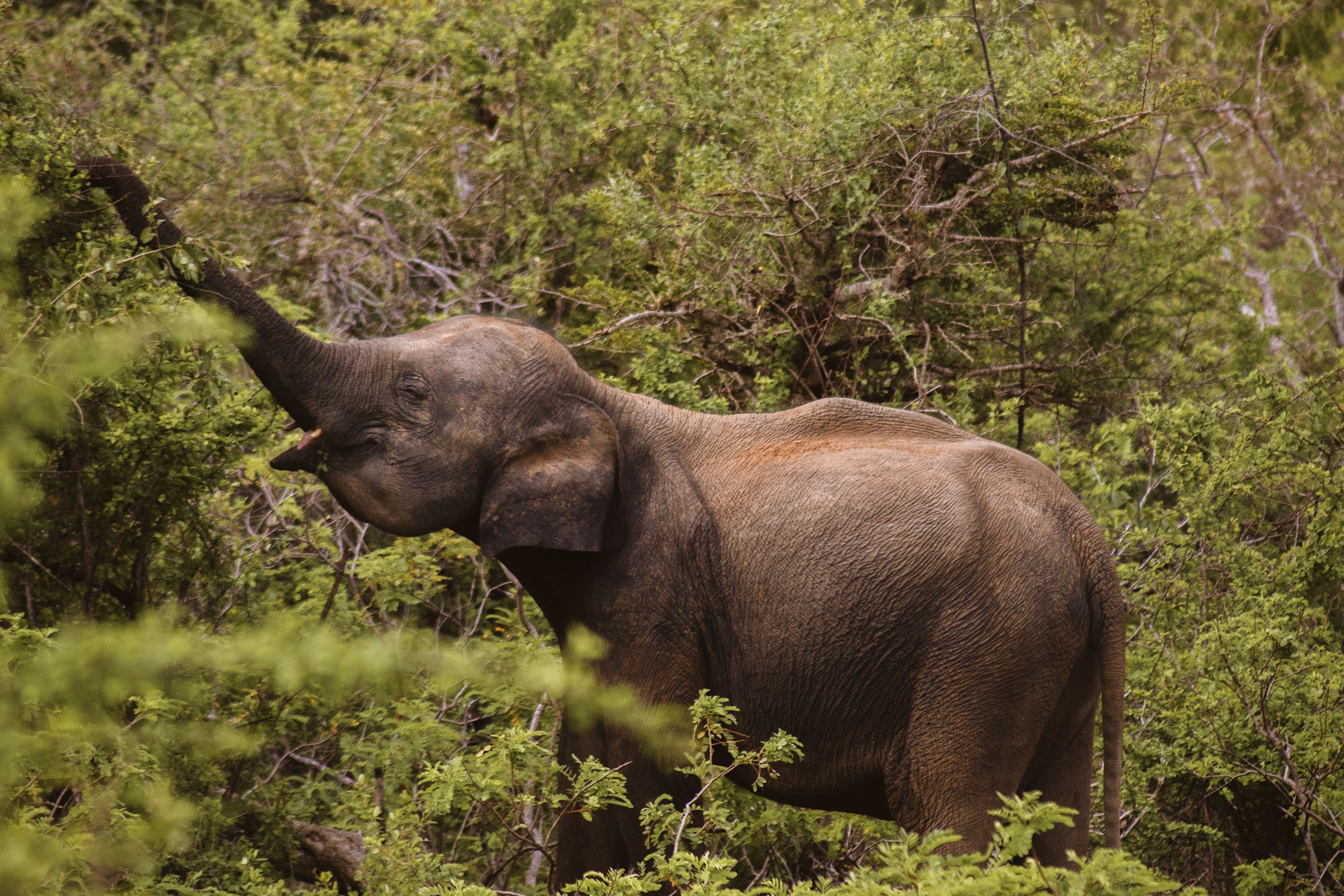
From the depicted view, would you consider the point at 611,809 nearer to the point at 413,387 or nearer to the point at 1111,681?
the point at 413,387

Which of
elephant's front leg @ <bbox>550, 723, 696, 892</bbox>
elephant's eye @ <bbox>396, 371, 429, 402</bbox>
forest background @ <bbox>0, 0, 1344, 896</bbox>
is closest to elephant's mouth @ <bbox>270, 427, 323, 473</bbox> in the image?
elephant's eye @ <bbox>396, 371, 429, 402</bbox>

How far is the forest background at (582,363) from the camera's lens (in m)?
3.25

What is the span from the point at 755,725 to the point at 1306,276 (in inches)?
467

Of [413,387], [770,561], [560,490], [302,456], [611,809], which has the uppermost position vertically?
[413,387]

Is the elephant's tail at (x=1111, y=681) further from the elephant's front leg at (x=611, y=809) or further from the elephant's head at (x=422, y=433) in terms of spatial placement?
the elephant's head at (x=422, y=433)

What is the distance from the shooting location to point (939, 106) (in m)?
6.67

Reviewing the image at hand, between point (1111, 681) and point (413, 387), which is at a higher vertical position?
point (413, 387)

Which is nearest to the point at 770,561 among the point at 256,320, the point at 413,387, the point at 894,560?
the point at 894,560

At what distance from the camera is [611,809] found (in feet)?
14.1

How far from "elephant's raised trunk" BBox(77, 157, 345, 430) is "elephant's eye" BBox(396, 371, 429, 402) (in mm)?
205

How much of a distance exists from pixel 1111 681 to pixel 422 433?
228cm

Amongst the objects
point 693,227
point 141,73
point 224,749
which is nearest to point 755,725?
point 224,749

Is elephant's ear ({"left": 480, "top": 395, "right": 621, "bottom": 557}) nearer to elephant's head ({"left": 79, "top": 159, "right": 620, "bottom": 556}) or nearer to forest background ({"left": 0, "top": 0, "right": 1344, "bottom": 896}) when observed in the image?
elephant's head ({"left": 79, "top": 159, "right": 620, "bottom": 556})

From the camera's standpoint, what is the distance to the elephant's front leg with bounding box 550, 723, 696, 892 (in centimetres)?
418
